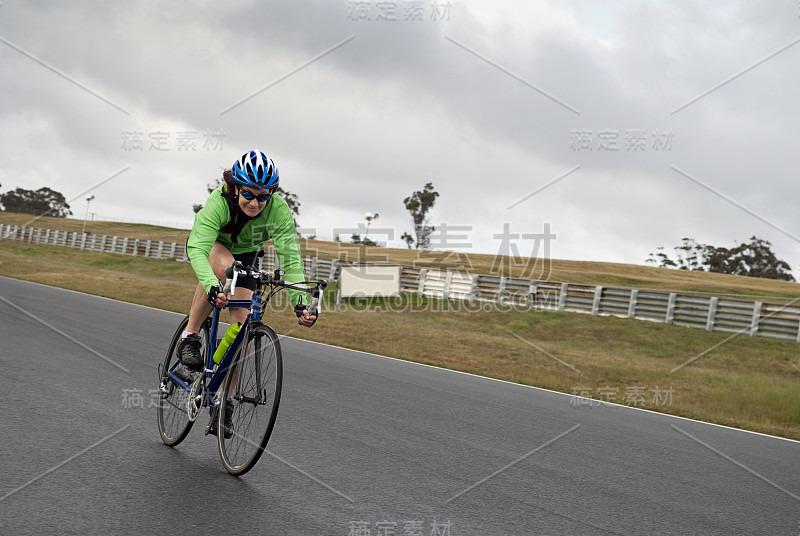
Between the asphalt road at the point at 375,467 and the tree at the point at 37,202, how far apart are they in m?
102

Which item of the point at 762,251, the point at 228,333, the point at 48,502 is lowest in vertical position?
the point at 48,502

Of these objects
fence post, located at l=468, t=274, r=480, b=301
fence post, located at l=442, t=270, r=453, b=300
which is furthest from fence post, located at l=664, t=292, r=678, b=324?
fence post, located at l=442, t=270, r=453, b=300

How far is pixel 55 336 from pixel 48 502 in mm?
7822

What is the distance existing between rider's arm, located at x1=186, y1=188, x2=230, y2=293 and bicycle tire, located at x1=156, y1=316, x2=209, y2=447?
0.71m

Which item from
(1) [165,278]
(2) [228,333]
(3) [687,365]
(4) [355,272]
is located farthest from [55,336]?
(1) [165,278]

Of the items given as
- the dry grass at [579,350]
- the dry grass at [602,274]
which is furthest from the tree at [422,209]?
the dry grass at [579,350]

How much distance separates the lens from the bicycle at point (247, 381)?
4594 millimetres

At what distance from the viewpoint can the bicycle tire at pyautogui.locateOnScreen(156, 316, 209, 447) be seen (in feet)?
17.7

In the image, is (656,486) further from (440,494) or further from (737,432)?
(737,432)

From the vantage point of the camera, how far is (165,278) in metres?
39.4

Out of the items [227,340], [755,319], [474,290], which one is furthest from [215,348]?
[474,290]

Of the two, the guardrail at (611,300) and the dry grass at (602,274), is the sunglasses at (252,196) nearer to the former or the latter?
the guardrail at (611,300)

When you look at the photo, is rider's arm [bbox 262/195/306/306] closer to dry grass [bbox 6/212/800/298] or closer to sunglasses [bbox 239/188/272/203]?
sunglasses [bbox 239/188/272/203]

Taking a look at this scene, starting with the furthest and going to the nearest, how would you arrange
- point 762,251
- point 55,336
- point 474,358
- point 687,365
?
point 762,251 → point 687,365 → point 474,358 → point 55,336
